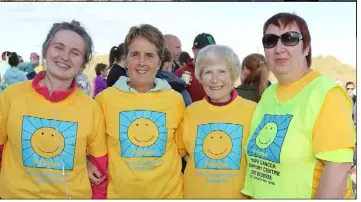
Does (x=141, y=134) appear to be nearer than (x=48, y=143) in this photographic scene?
No

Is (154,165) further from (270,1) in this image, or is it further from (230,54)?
(270,1)

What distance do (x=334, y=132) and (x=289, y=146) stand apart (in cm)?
21

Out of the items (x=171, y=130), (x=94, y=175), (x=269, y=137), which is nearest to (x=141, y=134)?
(x=171, y=130)

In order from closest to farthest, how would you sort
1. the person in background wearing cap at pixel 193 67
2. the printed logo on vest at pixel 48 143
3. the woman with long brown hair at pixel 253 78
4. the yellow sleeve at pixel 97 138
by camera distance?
the printed logo on vest at pixel 48 143, the yellow sleeve at pixel 97 138, the woman with long brown hair at pixel 253 78, the person in background wearing cap at pixel 193 67

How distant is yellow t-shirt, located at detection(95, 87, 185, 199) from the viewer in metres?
2.46

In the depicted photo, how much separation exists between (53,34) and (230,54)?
1087mm

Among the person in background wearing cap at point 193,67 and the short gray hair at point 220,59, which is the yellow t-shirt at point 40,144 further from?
the person in background wearing cap at point 193,67

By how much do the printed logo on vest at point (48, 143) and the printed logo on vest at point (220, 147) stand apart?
2.43 feet

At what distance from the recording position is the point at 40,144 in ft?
7.44

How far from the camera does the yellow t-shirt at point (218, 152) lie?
246cm

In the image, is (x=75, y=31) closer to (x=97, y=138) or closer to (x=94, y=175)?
(x=97, y=138)

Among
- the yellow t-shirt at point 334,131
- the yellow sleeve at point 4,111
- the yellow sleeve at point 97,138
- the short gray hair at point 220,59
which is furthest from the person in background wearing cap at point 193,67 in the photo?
the yellow t-shirt at point 334,131

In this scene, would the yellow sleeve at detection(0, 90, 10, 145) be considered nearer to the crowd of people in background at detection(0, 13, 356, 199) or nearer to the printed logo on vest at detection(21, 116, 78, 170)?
the crowd of people in background at detection(0, 13, 356, 199)

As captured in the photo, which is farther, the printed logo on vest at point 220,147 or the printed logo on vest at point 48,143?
the printed logo on vest at point 220,147
